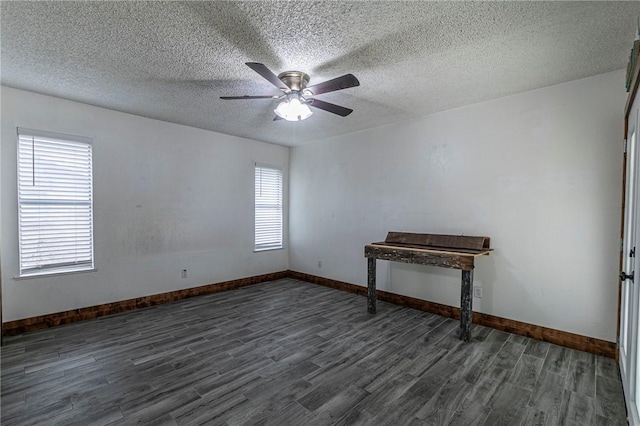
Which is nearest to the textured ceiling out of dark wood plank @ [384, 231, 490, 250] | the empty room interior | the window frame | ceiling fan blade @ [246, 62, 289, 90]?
the empty room interior

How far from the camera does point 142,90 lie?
10.3 feet

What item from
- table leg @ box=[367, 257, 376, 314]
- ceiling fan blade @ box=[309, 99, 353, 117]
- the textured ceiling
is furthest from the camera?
table leg @ box=[367, 257, 376, 314]

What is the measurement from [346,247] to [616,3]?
12.9ft

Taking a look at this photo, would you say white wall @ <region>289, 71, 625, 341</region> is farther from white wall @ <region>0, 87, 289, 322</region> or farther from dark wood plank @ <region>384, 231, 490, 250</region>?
white wall @ <region>0, 87, 289, 322</region>

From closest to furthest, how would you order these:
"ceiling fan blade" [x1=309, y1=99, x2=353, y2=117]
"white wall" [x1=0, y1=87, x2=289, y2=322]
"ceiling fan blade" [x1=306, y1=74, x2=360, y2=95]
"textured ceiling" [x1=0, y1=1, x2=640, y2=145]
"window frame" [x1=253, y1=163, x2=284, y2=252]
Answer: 1. "textured ceiling" [x1=0, y1=1, x2=640, y2=145]
2. "ceiling fan blade" [x1=306, y1=74, x2=360, y2=95]
3. "ceiling fan blade" [x1=309, y1=99, x2=353, y2=117]
4. "white wall" [x1=0, y1=87, x2=289, y2=322]
5. "window frame" [x1=253, y1=163, x2=284, y2=252]

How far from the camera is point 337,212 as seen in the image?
5.13 metres

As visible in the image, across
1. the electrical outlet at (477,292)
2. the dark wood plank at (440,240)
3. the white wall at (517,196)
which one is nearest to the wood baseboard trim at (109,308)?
the white wall at (517,196)

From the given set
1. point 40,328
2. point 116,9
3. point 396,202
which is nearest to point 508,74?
point 396,202

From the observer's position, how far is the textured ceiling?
1.87 metres

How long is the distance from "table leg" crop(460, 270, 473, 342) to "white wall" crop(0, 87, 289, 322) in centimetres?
356

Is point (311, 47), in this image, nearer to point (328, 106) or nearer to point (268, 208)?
point (328, 106)

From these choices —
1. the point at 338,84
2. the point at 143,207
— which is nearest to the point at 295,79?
the point at 338,84

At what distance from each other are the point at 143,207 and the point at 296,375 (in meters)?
3.16

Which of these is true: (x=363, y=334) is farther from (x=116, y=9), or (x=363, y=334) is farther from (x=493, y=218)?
(x=116, y=9)
